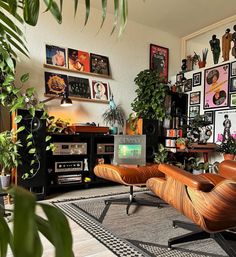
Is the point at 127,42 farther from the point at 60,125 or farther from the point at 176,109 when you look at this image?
the point at 60,125

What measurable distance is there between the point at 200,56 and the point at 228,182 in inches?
144

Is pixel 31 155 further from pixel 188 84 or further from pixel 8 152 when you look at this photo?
pixel 188 84

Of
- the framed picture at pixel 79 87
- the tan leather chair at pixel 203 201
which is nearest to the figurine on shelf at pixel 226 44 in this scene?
the framed picture at pixel 79 87

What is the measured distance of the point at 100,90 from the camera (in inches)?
149

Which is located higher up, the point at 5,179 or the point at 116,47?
the point at 116,47

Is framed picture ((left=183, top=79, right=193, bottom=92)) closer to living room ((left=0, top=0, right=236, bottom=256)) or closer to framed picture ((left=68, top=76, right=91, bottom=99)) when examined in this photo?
living room ((left=0, top=0, right=236, bottom=256))

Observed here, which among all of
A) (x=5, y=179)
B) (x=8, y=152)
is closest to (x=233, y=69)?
(x=8, y=152)

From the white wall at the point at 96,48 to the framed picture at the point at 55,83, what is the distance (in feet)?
0.22

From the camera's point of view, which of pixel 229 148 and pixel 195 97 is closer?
pixel 229 148

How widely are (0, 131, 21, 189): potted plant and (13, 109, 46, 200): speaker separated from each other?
9cm

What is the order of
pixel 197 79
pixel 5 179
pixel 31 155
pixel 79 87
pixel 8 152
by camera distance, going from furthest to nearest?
pixel 197 79
pixel 79 87
pixel 31 155
pixel 5 179
pixel 8 152

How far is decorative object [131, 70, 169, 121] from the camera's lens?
3.78 metres

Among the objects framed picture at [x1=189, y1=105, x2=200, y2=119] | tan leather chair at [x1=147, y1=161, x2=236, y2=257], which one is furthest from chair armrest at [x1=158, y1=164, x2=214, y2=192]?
framed picture at [x1=189, y1=105, x2=200, y2=119]

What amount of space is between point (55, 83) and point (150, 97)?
4.97 feet
